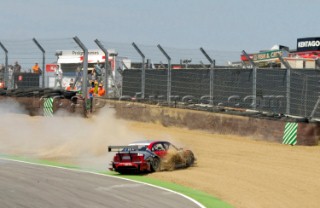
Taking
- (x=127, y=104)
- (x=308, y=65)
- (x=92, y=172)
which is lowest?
(x=92, y=172)

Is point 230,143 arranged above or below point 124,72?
below

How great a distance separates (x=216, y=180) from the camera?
15766 millimetres

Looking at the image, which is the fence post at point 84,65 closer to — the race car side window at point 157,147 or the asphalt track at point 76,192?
the race car side window at point 157,147

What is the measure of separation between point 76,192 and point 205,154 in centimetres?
798

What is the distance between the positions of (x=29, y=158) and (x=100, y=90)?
9343 millimetres

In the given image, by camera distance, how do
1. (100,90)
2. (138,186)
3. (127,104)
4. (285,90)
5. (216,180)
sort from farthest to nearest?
(100,90)
(127,104)
(285,90)
(216,180)
(138,186)

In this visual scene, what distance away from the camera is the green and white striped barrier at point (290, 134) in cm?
2194

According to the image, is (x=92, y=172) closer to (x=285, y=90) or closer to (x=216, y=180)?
(x=216, y=180)

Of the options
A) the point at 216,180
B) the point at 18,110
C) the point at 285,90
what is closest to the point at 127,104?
the point at 18,110

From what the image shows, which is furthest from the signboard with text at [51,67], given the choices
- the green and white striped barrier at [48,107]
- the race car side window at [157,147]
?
the race car side window at [157,147]

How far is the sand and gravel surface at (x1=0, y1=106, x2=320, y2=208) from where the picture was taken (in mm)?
14355

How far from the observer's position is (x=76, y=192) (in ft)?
43.2

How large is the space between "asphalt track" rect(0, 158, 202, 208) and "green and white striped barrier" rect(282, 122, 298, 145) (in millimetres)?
8377

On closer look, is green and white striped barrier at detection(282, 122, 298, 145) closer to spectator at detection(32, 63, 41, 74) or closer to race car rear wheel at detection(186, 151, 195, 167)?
race car rear wheel at detection(186, 151, 195, 167)
